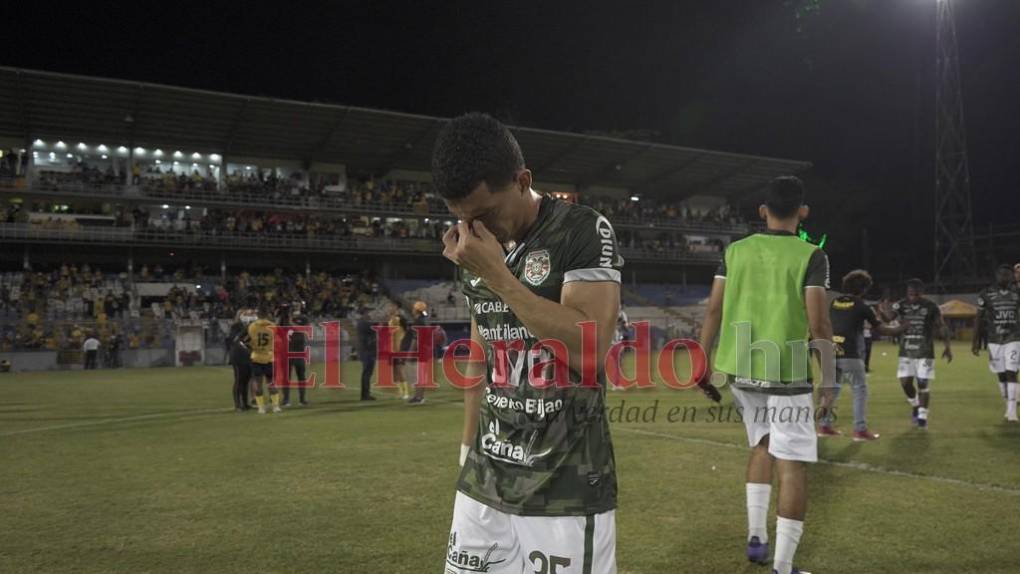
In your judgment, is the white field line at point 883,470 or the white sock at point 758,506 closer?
the white sock at point 758,506

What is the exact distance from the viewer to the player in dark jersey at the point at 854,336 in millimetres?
9656

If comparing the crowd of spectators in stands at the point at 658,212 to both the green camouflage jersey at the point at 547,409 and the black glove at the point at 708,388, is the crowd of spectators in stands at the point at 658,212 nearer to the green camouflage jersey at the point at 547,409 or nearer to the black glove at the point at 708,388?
the black glove at the point at 708,388

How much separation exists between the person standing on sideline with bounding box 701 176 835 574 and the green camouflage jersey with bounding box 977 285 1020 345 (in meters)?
8.93

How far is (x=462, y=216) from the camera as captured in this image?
2.27 metres

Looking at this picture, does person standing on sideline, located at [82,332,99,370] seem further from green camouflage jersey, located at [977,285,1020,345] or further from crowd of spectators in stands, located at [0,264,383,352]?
green camouflage jersey, located at [977,285,1020,345]

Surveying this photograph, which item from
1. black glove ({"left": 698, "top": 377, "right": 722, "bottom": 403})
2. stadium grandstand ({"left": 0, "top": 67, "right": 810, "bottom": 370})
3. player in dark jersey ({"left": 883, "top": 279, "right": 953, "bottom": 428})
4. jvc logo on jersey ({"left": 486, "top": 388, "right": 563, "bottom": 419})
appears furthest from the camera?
stadium grandstand ({"left": 0, "top": 67, "right": 810, "bottom": 370})

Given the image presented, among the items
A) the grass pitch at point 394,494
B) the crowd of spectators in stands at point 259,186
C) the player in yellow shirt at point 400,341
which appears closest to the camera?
the grass pitch at point 394,494

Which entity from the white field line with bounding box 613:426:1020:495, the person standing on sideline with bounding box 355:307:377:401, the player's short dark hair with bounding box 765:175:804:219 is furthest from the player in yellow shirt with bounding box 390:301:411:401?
the player's short dark hair with bounding box 765:175:804:219

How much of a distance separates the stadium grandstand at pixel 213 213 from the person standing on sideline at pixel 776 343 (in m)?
32.4

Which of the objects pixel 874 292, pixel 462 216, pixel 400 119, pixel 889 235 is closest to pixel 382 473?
pixel 462 216

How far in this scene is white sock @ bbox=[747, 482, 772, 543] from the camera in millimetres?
4668

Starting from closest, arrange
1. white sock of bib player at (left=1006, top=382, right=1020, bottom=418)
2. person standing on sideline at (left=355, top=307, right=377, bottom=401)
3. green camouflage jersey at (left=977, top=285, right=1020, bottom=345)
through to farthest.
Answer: white sock of bib player at (left=1006, top=382, right=1020, bottom=418), green camouflage jersey at (left=977, top=285, right=1020, bottom=345), person standing on sideline at (left=355, top=307, right=377, bottom=401)

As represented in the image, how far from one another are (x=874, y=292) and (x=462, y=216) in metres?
68.2

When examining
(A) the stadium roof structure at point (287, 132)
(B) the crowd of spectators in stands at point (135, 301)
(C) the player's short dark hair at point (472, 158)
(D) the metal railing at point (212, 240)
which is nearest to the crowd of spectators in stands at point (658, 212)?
(A) the stadium roof structure at point (287, 132)
